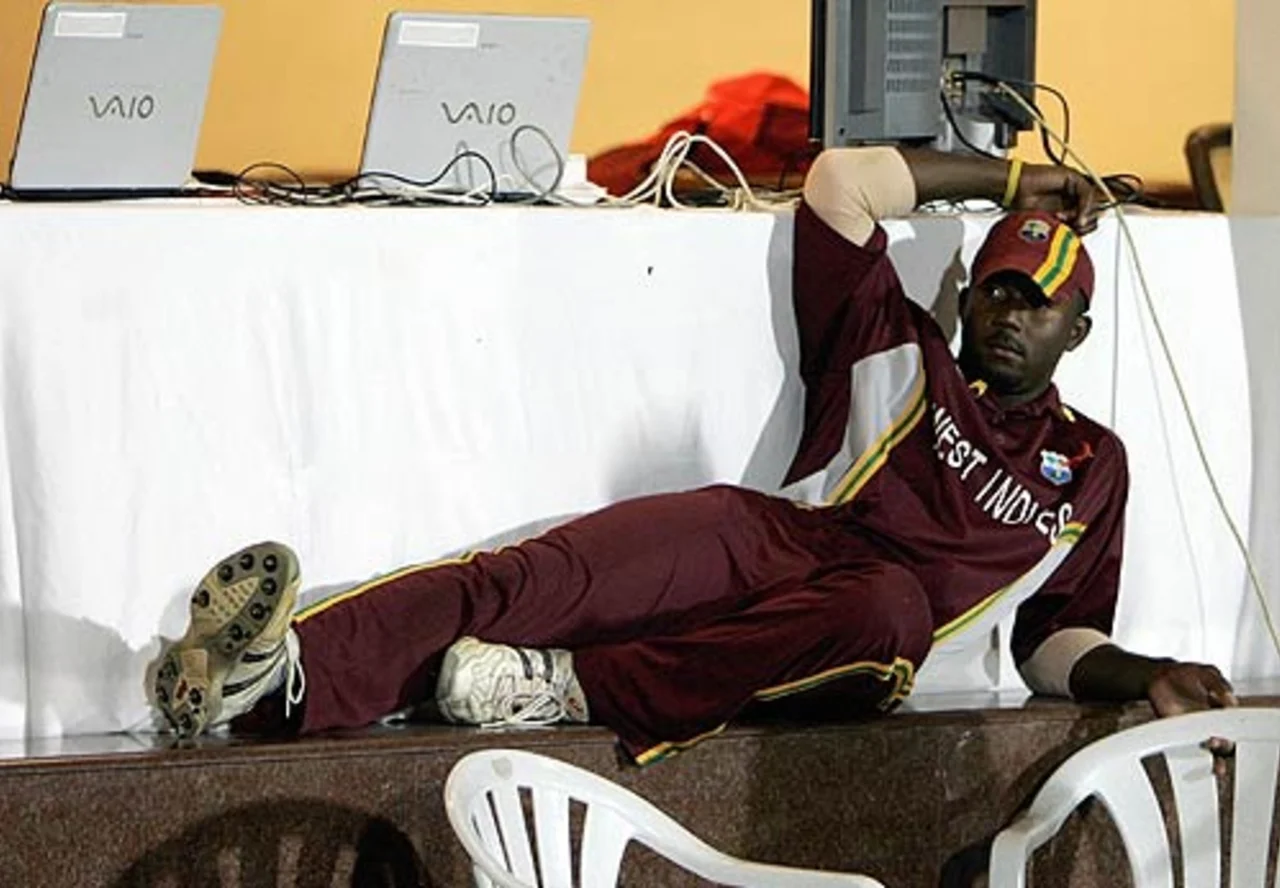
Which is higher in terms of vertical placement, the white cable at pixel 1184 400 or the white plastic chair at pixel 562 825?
the white cable at pixel 1184 400

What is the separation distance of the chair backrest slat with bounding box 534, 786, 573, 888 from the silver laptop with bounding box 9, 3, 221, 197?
3.10 feet

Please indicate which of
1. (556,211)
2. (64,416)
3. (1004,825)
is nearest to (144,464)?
(64,416)

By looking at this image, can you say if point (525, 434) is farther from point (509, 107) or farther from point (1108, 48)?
point (1108, 48)

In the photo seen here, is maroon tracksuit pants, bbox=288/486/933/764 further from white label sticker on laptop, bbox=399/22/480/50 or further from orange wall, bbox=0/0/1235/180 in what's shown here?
orange wall, bbox=0/0/1235/180

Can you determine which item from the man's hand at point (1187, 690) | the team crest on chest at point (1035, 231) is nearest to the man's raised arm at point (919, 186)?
the team crest on chest at point (1035, 231)

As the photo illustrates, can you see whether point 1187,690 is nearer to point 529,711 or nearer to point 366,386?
point 529,711

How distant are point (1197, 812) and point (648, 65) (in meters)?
2.34

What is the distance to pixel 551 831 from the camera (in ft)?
7.75

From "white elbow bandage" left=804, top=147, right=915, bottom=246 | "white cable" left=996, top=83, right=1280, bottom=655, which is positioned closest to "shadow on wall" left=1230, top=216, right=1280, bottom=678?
"white cable" left=996, top=83, right=1280, bottom=655

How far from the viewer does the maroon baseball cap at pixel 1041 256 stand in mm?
2932

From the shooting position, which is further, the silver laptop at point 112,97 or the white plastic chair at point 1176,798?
the silver laptop at point 112,97

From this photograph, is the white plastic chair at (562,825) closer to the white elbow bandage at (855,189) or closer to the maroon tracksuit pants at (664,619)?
the maroon tracksuit pants at (664,619)

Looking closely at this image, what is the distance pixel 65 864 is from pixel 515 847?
0.50 m

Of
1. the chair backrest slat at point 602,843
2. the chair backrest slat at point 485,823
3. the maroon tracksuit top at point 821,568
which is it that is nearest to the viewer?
the chair backrest slat at point 485,823
